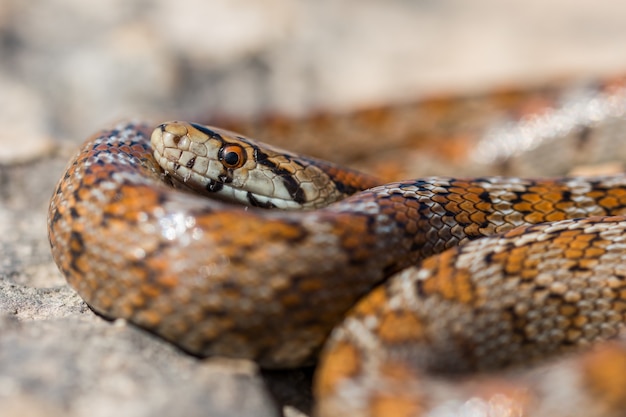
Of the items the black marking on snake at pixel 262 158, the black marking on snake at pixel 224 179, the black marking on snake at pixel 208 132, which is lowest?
the black marking on snake at pixel 224 179

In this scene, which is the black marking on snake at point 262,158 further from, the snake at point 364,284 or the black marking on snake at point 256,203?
the snake at point 364,284

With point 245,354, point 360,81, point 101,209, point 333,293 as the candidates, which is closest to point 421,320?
point 333,293

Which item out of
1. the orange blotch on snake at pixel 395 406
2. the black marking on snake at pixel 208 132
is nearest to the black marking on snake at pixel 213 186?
the black marking on snake at pixel 208 132

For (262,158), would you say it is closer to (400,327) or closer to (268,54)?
(400,327)

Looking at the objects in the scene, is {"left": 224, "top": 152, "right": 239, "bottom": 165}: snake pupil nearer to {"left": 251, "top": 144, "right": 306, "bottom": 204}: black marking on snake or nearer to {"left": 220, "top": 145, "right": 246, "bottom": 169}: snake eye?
{"left": 220, "top": 145, "right": 246, "bottom": 169}: snake eye

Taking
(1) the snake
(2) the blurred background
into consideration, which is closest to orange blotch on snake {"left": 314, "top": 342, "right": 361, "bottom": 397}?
(1) the snake

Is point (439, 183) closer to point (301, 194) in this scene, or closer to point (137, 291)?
point (301, 194)
